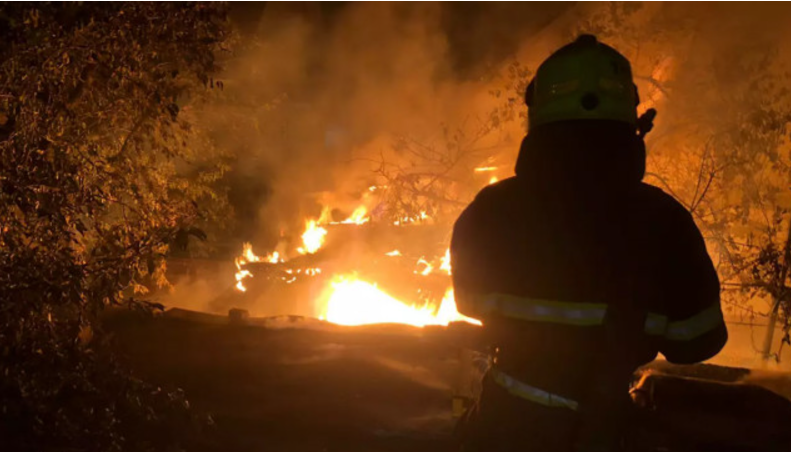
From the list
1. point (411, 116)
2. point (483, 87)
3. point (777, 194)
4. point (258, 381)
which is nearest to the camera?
point (258, 381)

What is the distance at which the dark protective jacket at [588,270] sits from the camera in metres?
1.74

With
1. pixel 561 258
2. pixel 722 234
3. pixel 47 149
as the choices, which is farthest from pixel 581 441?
pixel 722 234

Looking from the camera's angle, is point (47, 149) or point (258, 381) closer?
point (47, 149)

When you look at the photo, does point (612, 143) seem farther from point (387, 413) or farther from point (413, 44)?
point (413, 44)

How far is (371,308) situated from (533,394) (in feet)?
25.6

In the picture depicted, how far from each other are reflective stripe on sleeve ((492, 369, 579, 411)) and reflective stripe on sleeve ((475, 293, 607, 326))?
0.23 meters

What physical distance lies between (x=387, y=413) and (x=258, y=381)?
47.8 inches

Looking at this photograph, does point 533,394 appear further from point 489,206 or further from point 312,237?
point 312,237

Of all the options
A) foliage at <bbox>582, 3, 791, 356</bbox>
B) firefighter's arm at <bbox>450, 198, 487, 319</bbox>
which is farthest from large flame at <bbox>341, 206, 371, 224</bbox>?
firefighter's arm at <bbox>450, 198, 487, 319</bbox>

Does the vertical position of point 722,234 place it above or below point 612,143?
above

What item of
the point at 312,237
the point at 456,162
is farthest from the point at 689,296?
the point at 312,237

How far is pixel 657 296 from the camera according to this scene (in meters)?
1.78

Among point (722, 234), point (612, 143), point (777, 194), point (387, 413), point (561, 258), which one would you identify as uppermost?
point (777, 194)

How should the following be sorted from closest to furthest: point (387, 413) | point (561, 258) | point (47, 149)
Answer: point (561, 258), point (47, 149), point (387, 413)
